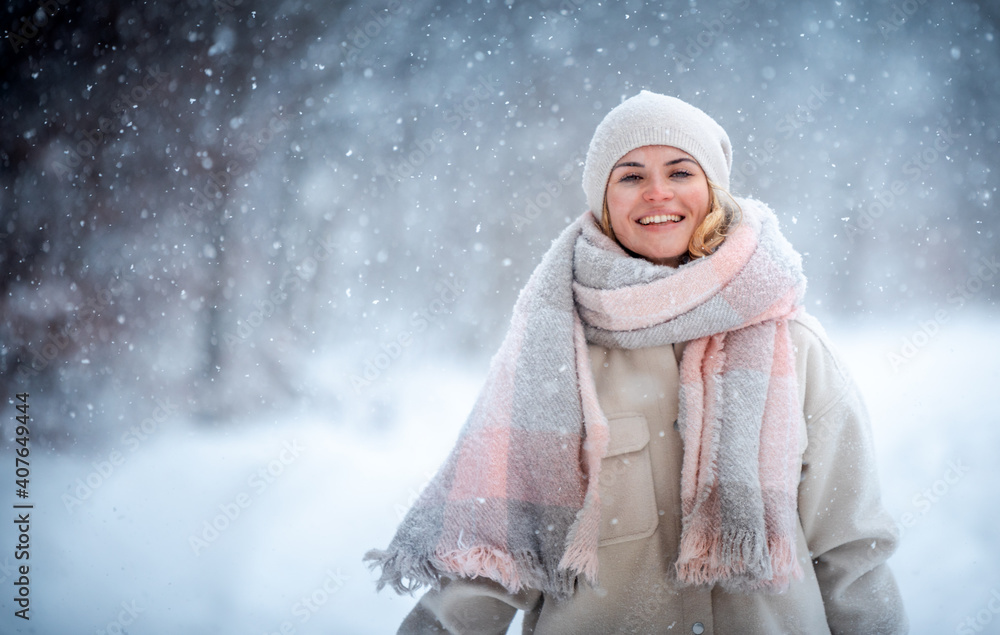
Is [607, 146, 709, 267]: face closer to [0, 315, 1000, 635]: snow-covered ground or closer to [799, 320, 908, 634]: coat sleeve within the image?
[799, 320, 908, 634]: coat sleeve

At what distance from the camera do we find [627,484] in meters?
1.04

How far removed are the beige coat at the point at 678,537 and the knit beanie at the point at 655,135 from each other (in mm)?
383

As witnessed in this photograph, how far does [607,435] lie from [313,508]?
2172mm

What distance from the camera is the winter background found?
2594mm

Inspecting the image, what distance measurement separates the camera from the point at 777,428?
38.4 inches

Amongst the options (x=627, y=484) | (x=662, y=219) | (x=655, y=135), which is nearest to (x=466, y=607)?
(x=627, y=484)

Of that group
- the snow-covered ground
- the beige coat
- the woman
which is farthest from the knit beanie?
the snow-covered ground

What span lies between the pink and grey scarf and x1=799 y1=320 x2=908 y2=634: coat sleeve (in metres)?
0.08

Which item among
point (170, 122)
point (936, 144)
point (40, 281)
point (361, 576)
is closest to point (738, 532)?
point (361, 576)

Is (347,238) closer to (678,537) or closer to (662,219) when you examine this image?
(662,219)

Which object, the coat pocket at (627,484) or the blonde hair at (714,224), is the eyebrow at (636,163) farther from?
the coat pocket at (627,484)

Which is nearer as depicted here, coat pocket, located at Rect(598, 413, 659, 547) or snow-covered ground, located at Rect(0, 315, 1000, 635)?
coat pocket, located at Rect(598, 413, 659, 547)

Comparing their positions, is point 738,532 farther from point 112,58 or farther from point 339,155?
point 112,58

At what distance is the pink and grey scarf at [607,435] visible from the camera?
93 cm
